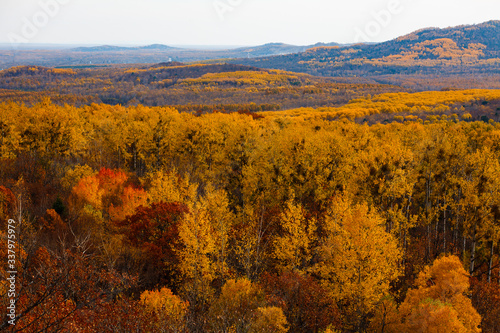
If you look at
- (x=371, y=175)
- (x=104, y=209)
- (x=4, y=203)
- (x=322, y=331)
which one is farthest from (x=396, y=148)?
(x=4, y=203)

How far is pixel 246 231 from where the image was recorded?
37.0m

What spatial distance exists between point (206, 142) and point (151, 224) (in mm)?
20165

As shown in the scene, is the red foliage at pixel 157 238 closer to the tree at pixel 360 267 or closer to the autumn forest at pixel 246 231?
the autumn forest at pixel 246 231

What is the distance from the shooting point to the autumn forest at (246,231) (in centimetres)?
2096

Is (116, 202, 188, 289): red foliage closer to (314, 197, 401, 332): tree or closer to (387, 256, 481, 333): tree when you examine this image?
(314, 197, 401, 332): tree

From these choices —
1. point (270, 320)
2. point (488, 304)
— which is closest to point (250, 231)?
point (270, 320)

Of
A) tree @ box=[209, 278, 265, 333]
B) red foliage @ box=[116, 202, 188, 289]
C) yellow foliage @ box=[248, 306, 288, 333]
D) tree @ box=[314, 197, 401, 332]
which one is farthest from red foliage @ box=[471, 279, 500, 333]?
red foliage @ box=[116, 202, 188, 289]

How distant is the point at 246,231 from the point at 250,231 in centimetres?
45

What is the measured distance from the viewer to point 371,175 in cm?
3344

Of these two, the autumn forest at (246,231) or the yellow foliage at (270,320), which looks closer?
the yellow foliage at (270,320)

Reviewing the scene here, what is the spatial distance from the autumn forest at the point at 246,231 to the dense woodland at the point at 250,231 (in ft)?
0.63

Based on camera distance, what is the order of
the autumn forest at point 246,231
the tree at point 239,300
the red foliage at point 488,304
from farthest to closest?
the red foliage at point 488,304 → the tree at point 239,300 → the autumn forest at point 246,231

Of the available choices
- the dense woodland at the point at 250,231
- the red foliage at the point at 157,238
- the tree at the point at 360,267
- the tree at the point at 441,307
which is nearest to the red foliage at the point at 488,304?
the dense woodland at the point at 250,231

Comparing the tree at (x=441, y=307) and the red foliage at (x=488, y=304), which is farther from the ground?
the tree at (x=441, y=307)
